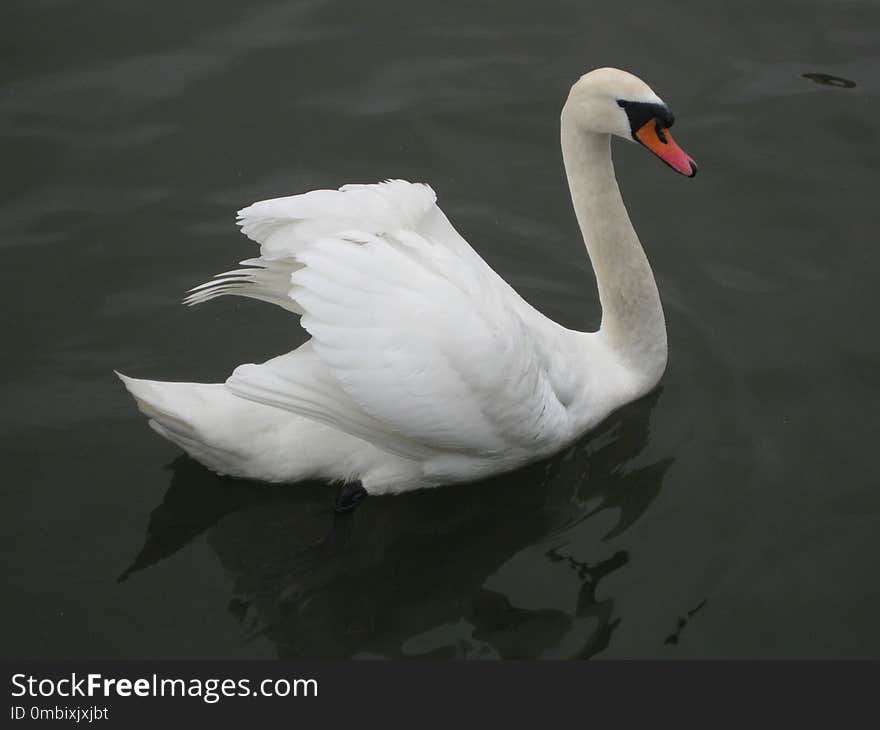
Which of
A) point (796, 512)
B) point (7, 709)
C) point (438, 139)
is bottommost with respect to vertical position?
point (7, 709)

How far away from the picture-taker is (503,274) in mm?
7211

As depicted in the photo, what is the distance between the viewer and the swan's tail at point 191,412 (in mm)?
5254

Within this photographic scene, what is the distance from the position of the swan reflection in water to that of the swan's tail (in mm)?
484

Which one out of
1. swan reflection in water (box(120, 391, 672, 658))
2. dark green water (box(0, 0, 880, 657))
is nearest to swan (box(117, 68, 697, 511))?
swan reflection in water (box(120, 391, 672, 658))

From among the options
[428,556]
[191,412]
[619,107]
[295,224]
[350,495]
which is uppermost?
[619,107]

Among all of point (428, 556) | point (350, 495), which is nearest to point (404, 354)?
point (350, 495)

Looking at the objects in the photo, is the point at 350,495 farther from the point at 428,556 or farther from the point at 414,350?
the point at 414,350

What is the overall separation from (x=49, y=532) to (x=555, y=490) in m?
2.28

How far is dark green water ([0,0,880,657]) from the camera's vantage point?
214 inches

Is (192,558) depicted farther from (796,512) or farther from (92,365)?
(796,512)

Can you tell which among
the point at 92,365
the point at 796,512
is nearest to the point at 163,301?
the point at 92,365

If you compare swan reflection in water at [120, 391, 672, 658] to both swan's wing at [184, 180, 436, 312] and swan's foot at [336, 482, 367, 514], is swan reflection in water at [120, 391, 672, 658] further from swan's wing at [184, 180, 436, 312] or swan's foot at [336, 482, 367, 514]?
swan's wing at [184, 180, 436, 312]

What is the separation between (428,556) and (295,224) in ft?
5.15

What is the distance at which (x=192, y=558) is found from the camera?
222 inches
